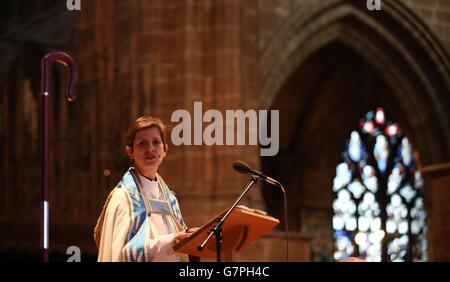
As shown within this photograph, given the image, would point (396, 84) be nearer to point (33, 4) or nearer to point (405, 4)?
point (405, 4)

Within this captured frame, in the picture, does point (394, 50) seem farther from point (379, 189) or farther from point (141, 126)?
point (141, 126)

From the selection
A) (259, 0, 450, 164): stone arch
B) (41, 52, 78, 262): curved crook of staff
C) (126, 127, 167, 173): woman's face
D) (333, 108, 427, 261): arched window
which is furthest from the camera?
(333, 108, 427, 261): arched window

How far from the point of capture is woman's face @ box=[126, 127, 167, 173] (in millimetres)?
6992

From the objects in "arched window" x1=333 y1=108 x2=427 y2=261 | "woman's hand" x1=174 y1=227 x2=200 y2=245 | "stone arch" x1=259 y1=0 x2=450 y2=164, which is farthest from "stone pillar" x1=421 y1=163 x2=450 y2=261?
"woman's hand" x1=174 y1=227 x2=200 y2=245

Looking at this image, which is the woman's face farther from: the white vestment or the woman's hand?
the woman's hand

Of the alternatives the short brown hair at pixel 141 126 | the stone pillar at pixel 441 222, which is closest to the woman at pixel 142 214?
the short brown hair at pixel 141 126

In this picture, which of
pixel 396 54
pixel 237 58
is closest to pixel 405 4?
pixel 396 54

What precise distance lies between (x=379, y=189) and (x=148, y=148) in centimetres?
1741

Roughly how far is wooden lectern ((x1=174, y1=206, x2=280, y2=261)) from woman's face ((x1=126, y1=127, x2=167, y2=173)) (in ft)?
1.54

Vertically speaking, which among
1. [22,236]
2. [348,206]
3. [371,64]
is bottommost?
[22,236]

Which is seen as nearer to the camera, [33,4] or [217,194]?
[217,194]

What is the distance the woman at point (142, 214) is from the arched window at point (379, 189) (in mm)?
16806

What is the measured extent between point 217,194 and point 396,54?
4.84 meters

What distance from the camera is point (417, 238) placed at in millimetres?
23938
